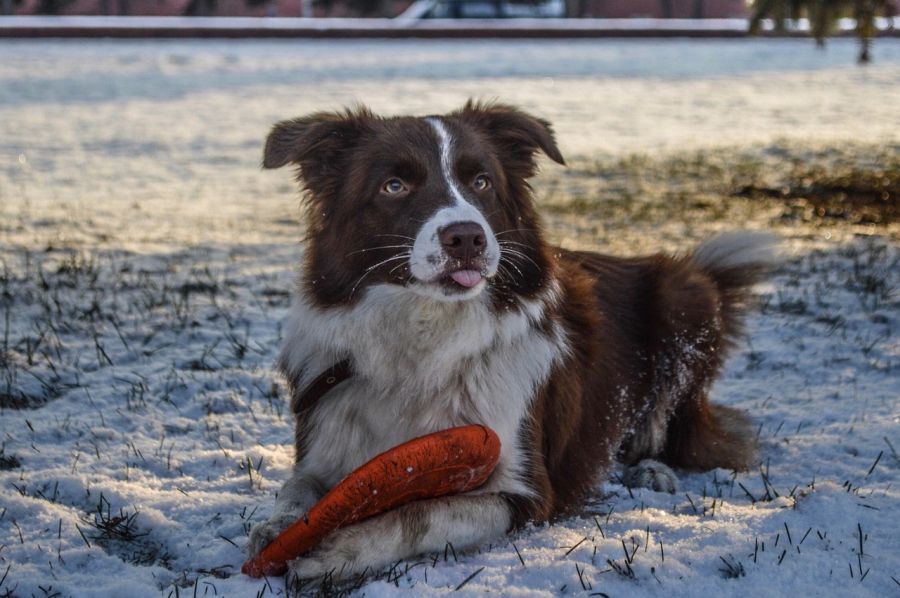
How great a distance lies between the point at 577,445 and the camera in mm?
4488

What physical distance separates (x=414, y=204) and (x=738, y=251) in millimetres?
2358

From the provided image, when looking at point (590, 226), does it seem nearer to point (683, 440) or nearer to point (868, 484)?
point (683, 440)

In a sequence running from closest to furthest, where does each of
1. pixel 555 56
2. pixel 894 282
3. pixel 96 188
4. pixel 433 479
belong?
1. pixel 433 479
2. pixel 894 282
3. pixel 96 188
4. pixel 555 56

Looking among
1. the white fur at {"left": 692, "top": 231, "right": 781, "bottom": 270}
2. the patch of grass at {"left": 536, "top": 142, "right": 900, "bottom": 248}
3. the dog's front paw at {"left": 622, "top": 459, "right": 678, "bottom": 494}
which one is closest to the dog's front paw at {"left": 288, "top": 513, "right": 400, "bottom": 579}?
the dog's front paw at {"left": 622, "top": 459, "right": 678, "bottom": 494}

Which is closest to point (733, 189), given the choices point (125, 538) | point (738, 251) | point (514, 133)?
point (738, 251)

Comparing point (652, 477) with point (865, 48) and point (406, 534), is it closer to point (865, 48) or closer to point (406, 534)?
point (406, 534)

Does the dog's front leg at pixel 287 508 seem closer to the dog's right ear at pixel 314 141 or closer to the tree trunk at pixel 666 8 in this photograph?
the dog's right ear at pixel 314 141

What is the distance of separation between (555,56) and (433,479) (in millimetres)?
26240

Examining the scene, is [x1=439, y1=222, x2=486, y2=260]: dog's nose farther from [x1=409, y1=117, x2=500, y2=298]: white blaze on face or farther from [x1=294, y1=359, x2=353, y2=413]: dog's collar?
[x1=294, y1=359, x2=353, y2=413]: dog's collar

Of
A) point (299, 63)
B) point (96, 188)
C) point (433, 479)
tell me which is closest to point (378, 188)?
point (433, 479)

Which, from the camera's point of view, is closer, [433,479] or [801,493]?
[433,479]

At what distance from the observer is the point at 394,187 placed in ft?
13.5

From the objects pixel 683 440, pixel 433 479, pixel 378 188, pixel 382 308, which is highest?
pixel 378 188

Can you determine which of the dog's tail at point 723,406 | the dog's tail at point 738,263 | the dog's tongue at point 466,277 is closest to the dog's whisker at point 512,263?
the dog's tongue at point 466,277
